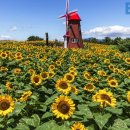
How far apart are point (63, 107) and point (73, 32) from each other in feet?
122

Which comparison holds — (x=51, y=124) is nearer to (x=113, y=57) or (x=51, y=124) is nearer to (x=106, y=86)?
(x=106, y=86)

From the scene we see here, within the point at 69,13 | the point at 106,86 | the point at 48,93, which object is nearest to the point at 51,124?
the point at 48,93

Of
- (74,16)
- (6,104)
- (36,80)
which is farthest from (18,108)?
(74,16)

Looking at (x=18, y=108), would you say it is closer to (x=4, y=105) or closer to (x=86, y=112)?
(x=4, y=105)

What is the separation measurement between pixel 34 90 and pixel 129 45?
30950 mm

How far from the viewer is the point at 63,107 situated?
182 inches

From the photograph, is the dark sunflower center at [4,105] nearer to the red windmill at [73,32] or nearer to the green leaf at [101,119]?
the green leaf at [101,119]

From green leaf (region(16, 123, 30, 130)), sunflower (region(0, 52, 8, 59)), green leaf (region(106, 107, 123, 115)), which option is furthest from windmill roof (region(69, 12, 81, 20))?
green leaf (region(16, 123, 30, 130))

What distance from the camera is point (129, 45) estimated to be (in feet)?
123

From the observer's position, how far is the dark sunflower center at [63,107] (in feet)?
15.1

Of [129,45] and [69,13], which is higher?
[69,13]

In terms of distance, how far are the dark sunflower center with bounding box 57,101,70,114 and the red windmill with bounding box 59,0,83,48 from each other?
3568 centimetres

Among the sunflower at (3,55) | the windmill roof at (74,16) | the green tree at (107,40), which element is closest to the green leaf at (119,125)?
the sunflower at (3,55)

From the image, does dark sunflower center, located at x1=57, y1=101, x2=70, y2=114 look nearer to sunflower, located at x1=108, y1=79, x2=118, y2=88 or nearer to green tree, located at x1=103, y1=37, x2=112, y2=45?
sunflower, located at x1=108, y1=79, x2=118, y2=88
